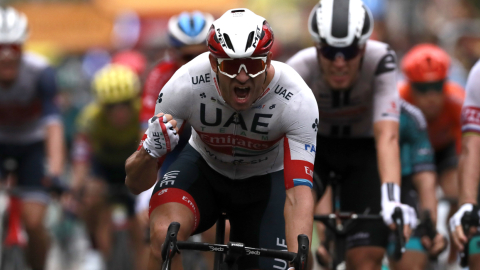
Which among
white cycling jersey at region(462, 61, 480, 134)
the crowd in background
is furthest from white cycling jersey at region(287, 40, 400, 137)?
the crowd in background

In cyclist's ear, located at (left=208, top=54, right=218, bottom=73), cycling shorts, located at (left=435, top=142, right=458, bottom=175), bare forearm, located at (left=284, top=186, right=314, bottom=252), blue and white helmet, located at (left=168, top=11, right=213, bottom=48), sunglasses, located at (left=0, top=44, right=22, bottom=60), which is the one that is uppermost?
blue and white helmet, located at (left=168, top=11, right=213, bottom=48)

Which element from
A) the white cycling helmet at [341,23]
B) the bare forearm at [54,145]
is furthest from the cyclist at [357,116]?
the bare forearm at [54,145]

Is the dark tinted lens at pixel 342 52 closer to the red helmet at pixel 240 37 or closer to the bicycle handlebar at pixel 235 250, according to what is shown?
the red helmet at pixel 240 37

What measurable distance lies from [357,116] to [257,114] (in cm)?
160

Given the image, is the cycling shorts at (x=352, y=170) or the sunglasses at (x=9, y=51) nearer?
the cycling shorts at (x=352, y=170)

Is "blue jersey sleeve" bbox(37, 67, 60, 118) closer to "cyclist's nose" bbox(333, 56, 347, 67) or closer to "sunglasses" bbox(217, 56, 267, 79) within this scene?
"cyclist's nose" bbox(333, 56, 347, 67)

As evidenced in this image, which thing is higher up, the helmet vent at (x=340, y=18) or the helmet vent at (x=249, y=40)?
the helmet vent at (x=340, y=18)

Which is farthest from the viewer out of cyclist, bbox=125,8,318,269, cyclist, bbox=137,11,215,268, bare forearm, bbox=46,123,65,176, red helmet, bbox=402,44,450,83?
red helmet, bbox=402,44,450,83

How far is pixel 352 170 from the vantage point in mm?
6066

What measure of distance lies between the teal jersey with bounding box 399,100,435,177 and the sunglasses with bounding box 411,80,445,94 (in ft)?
4.04

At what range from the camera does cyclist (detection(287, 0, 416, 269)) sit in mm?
5418

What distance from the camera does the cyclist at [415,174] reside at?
6.37 metres

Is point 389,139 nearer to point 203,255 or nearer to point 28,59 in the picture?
point 203,255

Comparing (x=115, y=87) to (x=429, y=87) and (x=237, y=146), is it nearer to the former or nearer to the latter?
(x=429, y=87)
